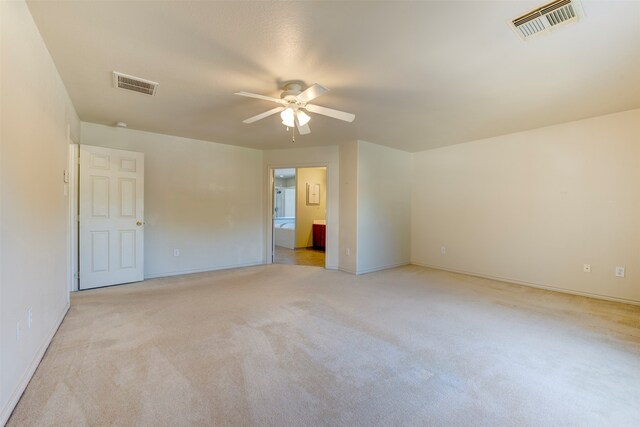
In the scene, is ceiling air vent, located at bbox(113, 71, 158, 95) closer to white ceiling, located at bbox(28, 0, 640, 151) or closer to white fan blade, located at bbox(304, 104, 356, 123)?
white ceiling, located at bbox(28, 0, 640, 151)

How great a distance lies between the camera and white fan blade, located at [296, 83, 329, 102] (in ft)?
7.37

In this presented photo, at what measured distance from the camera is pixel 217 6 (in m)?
1.68

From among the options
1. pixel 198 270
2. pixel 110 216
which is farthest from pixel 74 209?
pixel 198 270

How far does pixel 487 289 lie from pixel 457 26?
350 centimetres

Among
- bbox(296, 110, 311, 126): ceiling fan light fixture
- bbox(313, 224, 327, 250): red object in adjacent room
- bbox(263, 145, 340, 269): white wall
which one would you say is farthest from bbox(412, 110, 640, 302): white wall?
bbox(296, 110, 311, 126): ceiling fan light fixture

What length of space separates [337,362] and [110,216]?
3771 mm

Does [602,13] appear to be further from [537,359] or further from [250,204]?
[250,204]

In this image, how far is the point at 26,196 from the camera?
5.91 feet

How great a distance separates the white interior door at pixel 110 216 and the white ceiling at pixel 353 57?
2.13ft

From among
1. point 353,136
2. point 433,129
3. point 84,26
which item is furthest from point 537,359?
point 84,26

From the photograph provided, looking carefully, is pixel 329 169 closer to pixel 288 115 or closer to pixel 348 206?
pixel 348 206

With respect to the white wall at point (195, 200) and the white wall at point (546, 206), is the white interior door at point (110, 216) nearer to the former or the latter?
the white wall at point (195, 200)

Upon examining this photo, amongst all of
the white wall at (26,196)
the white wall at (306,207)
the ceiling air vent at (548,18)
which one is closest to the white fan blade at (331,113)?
the ceiling air vent at (548,18)

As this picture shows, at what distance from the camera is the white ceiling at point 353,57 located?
5.70ft
